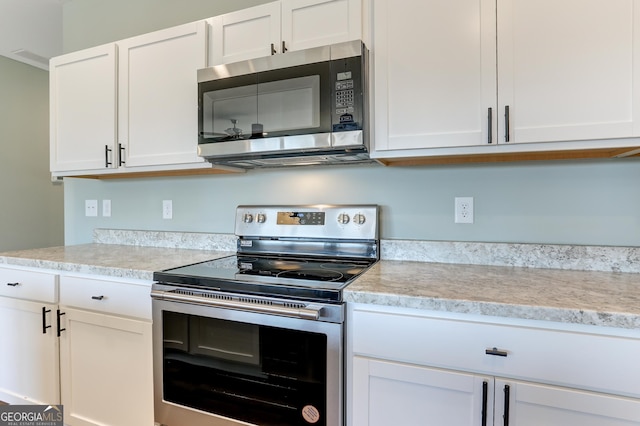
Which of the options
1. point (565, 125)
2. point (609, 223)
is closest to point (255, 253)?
point (565, 125)

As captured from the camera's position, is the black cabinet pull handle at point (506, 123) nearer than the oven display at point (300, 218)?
Yes

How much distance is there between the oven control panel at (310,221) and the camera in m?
1.67

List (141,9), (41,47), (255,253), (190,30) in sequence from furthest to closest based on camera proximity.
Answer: (41,47) < (141,9) < (255,253) < (190,30)

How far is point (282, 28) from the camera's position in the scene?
1576 mm

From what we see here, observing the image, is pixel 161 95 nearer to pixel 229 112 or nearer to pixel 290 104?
pixel 229 112

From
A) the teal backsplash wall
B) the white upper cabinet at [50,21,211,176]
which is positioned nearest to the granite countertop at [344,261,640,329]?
the teal backsplash wall

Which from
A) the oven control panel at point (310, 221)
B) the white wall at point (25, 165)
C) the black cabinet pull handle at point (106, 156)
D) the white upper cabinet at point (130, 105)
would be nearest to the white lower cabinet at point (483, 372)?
the oven control panel at point (310, 221)

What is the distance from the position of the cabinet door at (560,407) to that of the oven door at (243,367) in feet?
1.63

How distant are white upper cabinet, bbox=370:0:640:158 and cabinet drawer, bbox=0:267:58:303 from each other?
5.50 feet

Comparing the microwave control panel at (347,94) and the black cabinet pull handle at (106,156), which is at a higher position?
the microwave control panel at (347,94)

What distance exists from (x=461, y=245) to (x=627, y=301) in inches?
25.4

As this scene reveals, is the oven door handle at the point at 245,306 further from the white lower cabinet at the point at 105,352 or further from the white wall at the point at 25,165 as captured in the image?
the white wall at the point at 25,165

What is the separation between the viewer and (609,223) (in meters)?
1.39

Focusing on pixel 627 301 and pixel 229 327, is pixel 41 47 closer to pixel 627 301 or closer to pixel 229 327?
pixel 229 327
